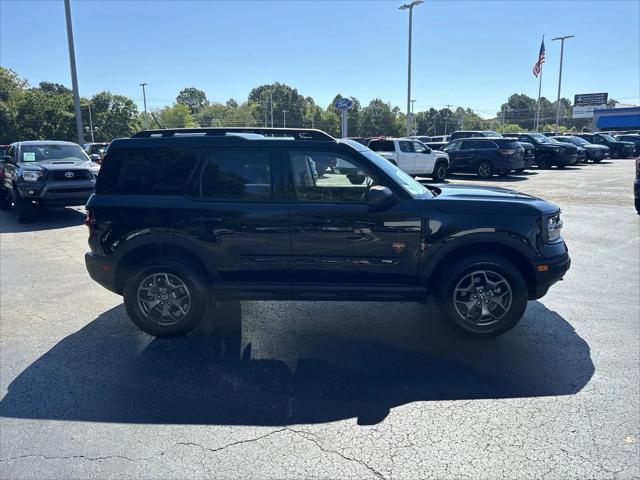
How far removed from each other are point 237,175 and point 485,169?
57.0ft

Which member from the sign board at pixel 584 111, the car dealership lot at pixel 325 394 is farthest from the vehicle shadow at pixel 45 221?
the sign board at pixel 584 111

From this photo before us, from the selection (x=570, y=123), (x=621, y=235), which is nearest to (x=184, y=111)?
(x=621, y=235)

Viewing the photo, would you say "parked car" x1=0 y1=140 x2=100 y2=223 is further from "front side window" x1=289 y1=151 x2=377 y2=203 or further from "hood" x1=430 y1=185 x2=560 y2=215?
"hood" x1=430 y1=185 x2=560 y2=215

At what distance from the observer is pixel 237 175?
454 cm

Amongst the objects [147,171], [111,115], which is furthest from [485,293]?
[111,115]

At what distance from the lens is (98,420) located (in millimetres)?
3328

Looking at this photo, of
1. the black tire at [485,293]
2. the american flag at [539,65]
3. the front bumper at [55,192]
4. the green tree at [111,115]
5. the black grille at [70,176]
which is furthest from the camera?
the green tree at [111,115]

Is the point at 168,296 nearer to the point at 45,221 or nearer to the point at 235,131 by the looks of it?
the point at 235,131

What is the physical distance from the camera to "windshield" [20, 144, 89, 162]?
1216 centimetres

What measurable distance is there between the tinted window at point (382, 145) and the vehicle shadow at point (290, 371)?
1461 centimetres

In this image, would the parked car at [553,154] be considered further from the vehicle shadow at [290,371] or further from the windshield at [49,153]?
the vehicle shadow at [290,371]

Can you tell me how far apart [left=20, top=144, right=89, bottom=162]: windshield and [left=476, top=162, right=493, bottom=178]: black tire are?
14.8 meters

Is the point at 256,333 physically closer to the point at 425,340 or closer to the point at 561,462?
the point at 425,340

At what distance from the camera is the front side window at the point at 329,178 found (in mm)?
4438
